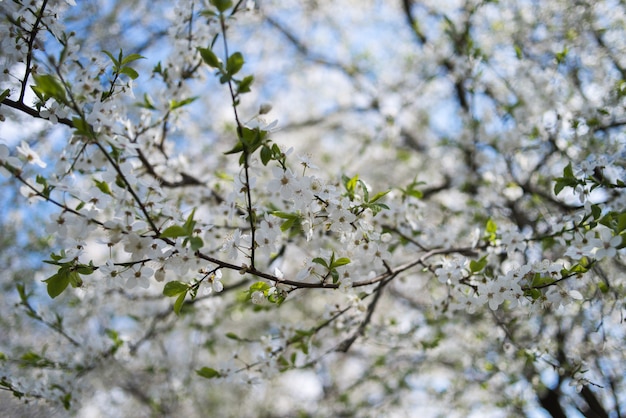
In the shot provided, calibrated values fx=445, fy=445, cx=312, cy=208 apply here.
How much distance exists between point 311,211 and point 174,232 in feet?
1.55

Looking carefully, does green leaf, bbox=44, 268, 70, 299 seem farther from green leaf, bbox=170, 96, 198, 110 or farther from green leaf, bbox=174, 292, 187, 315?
green leaf, bbox=170, 96, 198, 110

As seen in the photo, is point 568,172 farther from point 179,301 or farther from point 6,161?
point 6,161

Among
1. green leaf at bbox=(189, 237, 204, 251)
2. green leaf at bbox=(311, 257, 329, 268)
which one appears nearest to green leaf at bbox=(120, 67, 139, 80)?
green leaf at bbox=(189, 237, 204, 251)

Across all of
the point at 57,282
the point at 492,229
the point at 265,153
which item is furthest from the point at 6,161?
the point at 492,229

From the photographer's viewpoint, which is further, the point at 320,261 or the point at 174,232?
the point at 320,261

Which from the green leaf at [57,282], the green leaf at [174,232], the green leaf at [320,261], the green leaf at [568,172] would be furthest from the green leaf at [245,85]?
the green leaf at [568,172]

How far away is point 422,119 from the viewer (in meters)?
5.59

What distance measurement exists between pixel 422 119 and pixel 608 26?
2324 millimetres

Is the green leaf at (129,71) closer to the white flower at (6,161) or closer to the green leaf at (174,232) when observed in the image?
the white flower at (6,161)

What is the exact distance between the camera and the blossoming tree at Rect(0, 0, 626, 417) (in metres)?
1.42

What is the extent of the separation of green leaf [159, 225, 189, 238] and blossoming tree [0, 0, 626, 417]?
18mm

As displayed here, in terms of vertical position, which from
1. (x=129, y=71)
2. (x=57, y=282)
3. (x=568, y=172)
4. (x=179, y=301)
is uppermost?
(x=129, y=71)

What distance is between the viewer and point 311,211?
148cm

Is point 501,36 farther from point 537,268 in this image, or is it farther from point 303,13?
point 537,268
